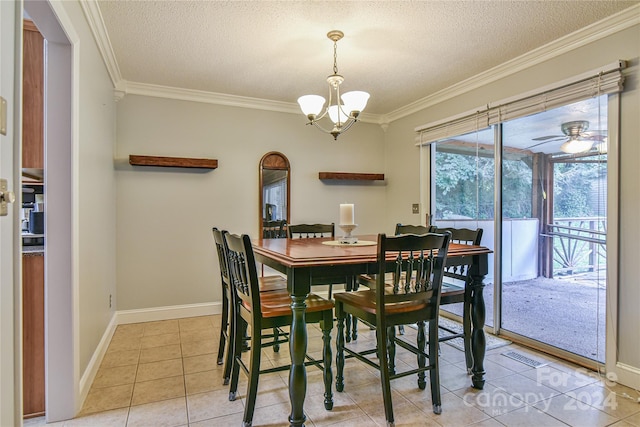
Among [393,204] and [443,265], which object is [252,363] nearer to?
[443,265]

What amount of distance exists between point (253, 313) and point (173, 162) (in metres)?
2.23

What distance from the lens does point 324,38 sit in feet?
8.13

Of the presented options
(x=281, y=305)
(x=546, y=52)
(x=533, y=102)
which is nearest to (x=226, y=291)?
(x=281, y=305)

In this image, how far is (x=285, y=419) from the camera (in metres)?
1.83

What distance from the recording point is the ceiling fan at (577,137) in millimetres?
2465

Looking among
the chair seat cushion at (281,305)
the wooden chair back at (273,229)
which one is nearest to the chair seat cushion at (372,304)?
the chair seat cushion at (281,305)

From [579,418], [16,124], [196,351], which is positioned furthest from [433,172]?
[16,124]

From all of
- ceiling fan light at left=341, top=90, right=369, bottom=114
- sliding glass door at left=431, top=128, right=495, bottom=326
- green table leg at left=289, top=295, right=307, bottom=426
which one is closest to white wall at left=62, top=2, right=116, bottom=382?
green table leg at left=289, top=295, right=307, bottom=426

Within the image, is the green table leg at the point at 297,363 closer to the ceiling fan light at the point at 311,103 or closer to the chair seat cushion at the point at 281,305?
the chair seat cushion at the point at 281,305

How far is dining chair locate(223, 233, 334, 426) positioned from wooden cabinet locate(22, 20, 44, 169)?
108 cm

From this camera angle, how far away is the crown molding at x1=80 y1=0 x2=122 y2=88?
207cm

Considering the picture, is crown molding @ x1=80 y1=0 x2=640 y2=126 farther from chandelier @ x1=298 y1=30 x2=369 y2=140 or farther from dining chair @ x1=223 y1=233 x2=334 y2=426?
dining chair @ x1=223 y1=233 x2=334 y2=426

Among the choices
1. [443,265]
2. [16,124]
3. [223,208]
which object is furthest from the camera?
[223,208]

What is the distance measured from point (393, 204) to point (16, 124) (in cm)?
382
